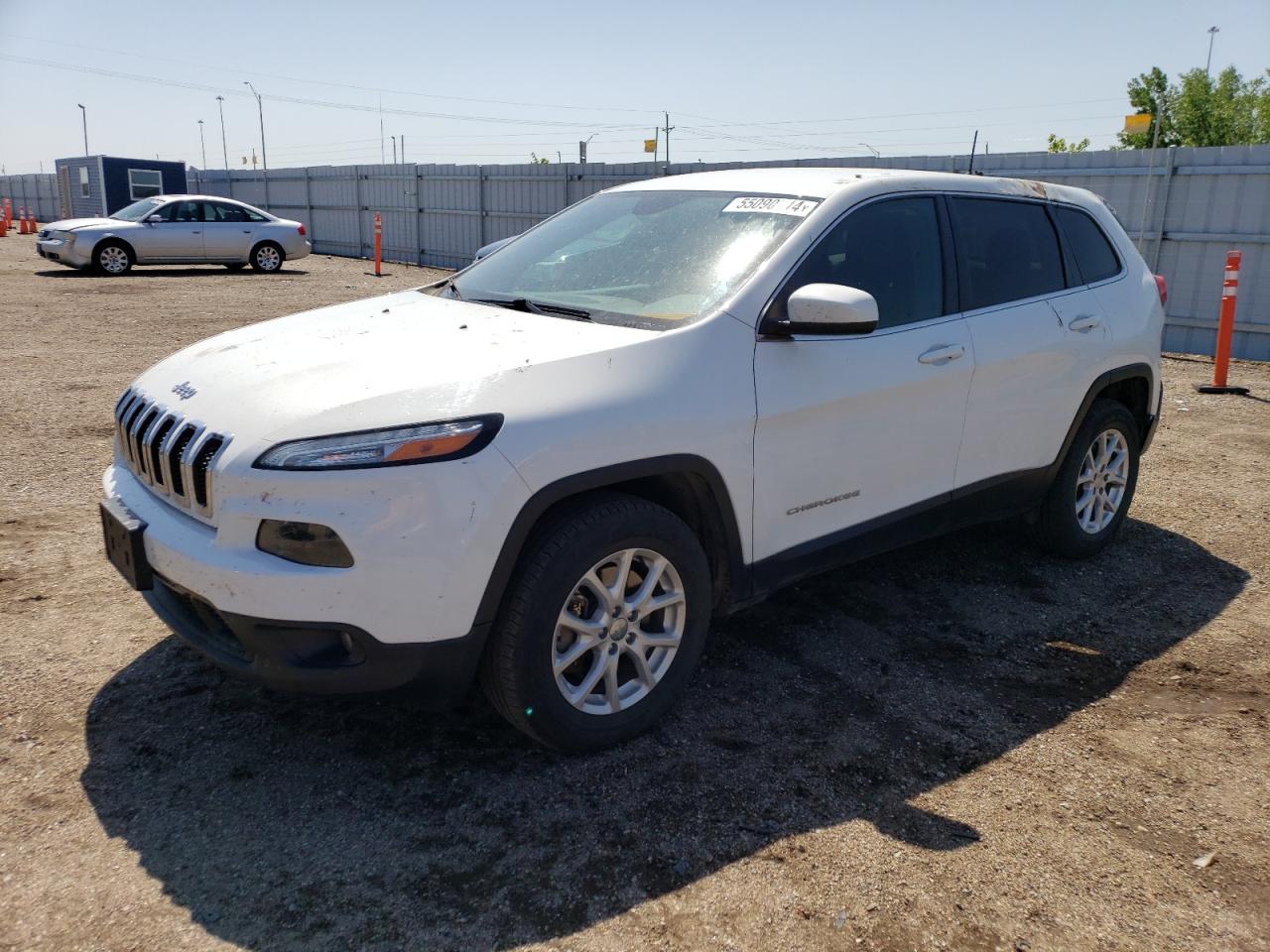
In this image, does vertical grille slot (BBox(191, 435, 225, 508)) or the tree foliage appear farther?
the tree foliage

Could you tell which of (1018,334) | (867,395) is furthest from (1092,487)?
(867,395)

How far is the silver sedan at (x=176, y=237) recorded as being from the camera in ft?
61.9

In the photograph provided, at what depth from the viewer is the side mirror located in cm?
331

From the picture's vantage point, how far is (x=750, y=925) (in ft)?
8.26

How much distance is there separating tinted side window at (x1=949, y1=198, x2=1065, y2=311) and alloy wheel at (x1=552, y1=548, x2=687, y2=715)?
6.23ft

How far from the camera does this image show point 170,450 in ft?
9.93

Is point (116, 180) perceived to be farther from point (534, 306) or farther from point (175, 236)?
point (534, 306)

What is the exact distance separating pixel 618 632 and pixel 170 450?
1.43 metres

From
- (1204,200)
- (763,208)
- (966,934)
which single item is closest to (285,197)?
(1204,200)

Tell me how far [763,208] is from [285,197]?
97.9 ft

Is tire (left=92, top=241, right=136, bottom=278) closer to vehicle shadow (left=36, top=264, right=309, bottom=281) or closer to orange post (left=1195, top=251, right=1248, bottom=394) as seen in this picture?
vehicle shadow (left=36, top=264, right=309, bottom=281)

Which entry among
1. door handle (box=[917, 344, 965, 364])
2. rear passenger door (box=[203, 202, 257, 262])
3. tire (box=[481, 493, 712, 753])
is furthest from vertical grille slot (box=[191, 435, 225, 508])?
rear passenger door (box=[203, 202, 257, 262])

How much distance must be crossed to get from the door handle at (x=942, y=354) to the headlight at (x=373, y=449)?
196 cm

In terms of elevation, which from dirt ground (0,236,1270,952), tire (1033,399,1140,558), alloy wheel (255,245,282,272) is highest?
alloy wheel (255,245,282,272)
